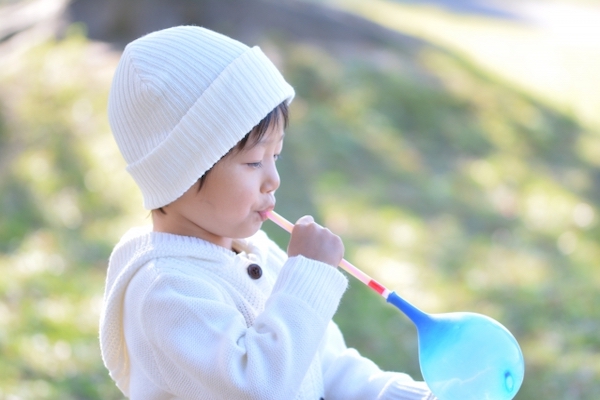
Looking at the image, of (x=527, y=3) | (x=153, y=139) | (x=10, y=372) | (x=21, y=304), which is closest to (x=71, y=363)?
(x=10, y=372)

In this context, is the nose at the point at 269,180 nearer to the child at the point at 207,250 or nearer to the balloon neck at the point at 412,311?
the child at the point at 207,250

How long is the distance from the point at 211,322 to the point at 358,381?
0.48 metres

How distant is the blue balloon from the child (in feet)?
0.67

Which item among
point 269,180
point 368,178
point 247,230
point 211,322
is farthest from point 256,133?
point 368,178

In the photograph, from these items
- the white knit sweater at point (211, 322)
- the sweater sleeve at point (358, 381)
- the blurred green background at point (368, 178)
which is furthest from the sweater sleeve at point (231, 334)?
the blurred green background at point (368, 178)

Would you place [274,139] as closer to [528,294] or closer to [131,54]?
[131,54]

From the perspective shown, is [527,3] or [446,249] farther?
[527,3]

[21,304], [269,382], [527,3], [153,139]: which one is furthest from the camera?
[527,3]

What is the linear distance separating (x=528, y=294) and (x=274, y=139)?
6.91 feet

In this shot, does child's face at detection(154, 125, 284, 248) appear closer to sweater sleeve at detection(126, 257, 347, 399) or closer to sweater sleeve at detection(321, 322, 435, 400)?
→ sweater sleeve at detection(126, 257, 347, 399)

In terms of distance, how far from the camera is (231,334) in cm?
144

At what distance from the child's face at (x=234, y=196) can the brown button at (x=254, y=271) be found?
8 centimetres

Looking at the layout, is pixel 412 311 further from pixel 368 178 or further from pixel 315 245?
pixel 368 178

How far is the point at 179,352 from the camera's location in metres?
1.43
